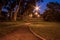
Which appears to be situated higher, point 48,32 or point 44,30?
point 48,32

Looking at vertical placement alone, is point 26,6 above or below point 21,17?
→ above

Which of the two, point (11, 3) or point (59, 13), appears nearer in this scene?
point (11, 3)

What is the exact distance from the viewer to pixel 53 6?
76.6 m

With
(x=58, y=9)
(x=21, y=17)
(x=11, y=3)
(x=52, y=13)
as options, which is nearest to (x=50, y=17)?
(x=52, y=13)

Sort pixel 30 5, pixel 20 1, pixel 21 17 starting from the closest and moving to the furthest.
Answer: pixel 20 1, pixel 30 5, pixel 21 17

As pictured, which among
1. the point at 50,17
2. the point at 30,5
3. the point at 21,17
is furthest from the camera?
the point at 21,17

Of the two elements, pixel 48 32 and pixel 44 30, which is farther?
→ pixel 44 30

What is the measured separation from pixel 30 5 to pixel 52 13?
1405 centimetres

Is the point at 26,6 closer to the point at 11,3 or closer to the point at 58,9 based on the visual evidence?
the point at 11,3

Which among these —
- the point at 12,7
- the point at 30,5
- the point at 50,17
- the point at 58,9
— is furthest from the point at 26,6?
the point at 58,9

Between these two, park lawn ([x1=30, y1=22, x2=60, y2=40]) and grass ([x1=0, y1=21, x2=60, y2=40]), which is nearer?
park lawn ([x1=30, y1=22, x2=60, y2=40])

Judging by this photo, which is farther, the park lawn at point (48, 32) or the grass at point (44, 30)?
the grass at point (44, 30)

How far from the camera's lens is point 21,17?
73.4 m

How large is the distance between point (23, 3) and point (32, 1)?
3.02m
